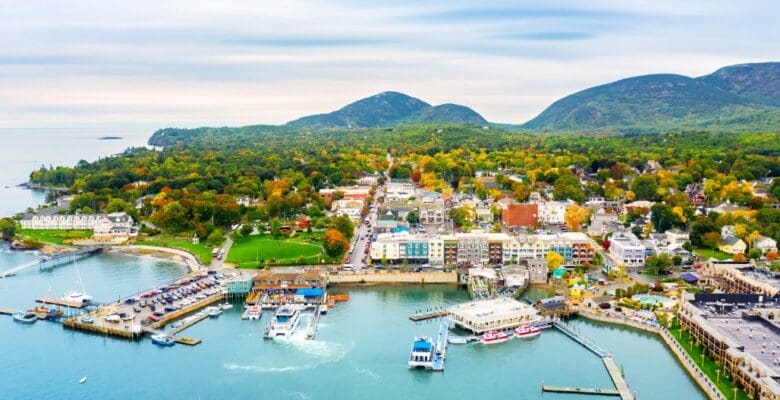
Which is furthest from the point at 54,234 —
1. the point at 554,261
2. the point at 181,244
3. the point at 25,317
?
the point at 554,261

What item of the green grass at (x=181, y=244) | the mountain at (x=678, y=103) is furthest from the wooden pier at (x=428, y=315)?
the mountain at (x=678, y=103)

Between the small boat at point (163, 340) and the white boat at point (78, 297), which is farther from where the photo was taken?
the white boat at point (78, 297)

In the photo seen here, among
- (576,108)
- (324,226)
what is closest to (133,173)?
(324,226)

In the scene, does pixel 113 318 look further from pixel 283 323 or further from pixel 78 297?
pixel 283 323

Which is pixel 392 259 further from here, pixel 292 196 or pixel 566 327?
pixel 292 196

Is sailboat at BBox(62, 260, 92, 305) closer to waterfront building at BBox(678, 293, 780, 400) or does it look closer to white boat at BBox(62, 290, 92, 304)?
white boat at BBox(62, 290, 92, 304)

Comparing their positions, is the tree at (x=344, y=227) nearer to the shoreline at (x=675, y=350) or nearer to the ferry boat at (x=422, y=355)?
the shoreline at (x=675, y=350)
